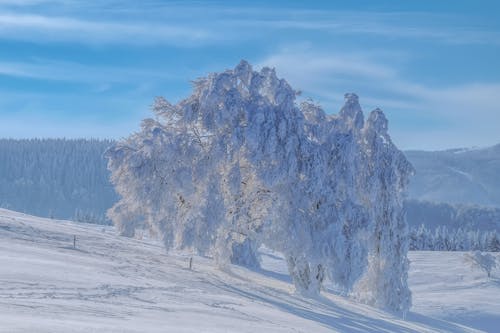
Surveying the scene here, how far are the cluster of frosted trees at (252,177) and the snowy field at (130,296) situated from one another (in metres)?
1.87

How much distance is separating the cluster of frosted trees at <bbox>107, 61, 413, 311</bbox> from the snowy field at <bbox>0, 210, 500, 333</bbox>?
6.15 ft

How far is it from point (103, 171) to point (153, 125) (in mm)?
160460

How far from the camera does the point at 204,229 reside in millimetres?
26016

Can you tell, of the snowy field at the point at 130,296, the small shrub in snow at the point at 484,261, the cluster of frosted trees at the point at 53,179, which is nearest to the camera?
the snowy field at the point at 130,296

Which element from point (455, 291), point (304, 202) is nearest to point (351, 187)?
point (304, 202)

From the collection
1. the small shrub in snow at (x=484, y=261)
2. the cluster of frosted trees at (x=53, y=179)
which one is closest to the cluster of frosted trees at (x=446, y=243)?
the small shrub in snow at (x=484, y=261)

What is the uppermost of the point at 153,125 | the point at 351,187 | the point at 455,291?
the point at 153,125

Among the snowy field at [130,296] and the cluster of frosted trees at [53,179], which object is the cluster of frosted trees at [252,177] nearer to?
the snowy field at [130,296]

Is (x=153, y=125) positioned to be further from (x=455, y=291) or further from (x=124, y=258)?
(x=455, y=291)

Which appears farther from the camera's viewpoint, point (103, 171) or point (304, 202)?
point (103, 171)

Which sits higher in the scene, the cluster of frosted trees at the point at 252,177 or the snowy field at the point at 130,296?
the cluster of frosted trees at the point at 252,177

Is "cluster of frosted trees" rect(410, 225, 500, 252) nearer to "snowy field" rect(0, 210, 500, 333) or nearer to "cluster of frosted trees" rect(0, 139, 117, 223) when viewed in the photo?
"snowy field" rect(0, 210, 500, 333)

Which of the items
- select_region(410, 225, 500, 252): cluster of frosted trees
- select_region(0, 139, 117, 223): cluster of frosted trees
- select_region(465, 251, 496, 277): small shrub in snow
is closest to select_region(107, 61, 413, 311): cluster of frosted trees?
select_region(465, 251, 496, 277): small shrub in snow

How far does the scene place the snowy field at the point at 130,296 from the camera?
1337 cm
